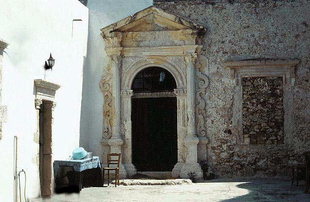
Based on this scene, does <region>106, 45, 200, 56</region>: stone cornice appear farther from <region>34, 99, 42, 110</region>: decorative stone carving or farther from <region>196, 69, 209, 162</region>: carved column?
<region>34, 99, 42, 110</region>: decorative stone carving

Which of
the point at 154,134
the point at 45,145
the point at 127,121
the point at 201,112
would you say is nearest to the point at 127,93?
the point at 127,121

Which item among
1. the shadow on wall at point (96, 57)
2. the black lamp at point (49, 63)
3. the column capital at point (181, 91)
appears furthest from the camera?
the shadow on wall at point (96, 57)

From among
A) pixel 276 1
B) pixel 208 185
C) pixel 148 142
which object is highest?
pixel 276 1

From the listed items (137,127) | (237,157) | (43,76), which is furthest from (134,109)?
(43,76)

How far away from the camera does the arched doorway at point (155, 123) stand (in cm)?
1272

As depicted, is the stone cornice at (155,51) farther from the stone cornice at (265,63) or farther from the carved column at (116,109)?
the stone cornice at (265,63)

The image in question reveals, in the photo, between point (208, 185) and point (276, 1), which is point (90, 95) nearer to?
point (208, 185)

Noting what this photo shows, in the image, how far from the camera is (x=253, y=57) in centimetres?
1248

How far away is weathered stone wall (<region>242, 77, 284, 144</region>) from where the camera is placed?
40.4 ft

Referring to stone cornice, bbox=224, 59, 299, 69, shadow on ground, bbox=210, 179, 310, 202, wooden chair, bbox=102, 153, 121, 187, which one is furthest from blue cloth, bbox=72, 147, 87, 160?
stone cornice, bbox=224, 59, 299, 69

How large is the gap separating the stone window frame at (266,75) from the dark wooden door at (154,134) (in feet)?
4.96

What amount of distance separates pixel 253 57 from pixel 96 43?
3.84 metres

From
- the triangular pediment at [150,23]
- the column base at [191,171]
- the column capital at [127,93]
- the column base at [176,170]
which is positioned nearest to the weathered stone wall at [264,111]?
the column base at [191,171]

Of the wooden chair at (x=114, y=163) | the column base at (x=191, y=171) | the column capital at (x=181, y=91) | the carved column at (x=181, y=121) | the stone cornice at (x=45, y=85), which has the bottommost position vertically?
the column base at (x=191, y=171)
